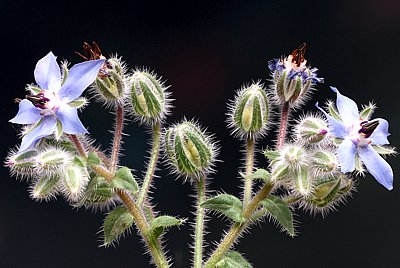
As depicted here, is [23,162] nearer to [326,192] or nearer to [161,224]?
[161,224]

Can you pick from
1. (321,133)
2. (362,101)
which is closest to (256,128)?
(321,133)

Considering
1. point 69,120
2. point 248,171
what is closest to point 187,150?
point 248,171

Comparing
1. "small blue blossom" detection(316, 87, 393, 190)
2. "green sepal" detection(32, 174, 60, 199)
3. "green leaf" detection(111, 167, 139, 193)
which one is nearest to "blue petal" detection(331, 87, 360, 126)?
"small blue blossom" detection(316, 87, 393, 190)

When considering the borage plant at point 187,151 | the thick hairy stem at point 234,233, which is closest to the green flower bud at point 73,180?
the borage plant at point 187,151

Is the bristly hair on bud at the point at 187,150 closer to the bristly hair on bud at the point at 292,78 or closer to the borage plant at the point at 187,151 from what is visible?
the borage plant at the point at 187,151

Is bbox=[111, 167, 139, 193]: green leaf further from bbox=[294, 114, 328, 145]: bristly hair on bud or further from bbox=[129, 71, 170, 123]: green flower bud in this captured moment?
bbox=[294, 114, 328, 145]: bristly hair on bud

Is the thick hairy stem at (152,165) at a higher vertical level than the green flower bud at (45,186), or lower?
higher
